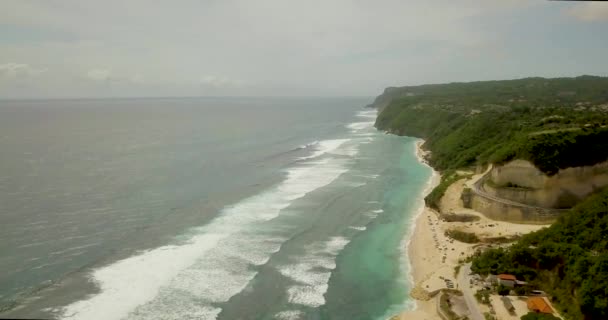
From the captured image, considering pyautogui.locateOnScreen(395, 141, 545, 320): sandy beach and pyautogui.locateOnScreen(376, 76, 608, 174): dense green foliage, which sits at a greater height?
pyautogui.locateOnScreen(376, 76, 608, 174): dense green foliage

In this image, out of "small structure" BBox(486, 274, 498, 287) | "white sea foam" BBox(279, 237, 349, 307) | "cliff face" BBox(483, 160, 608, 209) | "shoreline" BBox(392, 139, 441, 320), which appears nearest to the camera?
"shoreline" BBox(392, 139, 441, 320)

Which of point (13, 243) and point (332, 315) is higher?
point (13, 243)

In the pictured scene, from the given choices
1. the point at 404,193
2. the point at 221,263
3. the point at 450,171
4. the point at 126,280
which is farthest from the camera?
the point at 450,171

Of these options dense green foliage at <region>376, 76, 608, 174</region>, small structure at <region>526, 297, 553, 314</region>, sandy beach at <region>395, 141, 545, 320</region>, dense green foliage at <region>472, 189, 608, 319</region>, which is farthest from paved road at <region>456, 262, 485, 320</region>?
dense green foliage at <region>376, 76, 608, 174</region>

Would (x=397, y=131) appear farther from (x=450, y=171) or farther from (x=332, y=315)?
(x=332, y=315)

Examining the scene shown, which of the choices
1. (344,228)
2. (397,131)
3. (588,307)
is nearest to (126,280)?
(344,228)

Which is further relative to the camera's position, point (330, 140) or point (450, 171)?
point (330, 140)

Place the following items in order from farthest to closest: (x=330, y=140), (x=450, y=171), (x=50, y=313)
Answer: (x=330, y=140), (x=450, y=171), (x=50, y=313)

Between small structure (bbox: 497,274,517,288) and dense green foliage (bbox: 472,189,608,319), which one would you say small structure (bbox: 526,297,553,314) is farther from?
small structure (bbox: 497,274,517,288)
